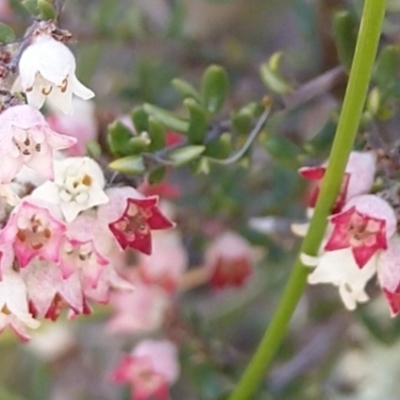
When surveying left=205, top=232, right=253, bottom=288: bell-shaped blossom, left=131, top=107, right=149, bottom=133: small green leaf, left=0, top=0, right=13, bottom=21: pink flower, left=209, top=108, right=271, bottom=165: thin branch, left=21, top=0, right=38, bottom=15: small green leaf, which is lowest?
left=205, top=232, right=253, bottom=288: bell-shaped blossom

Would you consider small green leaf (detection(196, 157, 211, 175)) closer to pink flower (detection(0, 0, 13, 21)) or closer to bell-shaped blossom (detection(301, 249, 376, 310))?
bell-shaped blossom (detection(301, 249, 376, 310))

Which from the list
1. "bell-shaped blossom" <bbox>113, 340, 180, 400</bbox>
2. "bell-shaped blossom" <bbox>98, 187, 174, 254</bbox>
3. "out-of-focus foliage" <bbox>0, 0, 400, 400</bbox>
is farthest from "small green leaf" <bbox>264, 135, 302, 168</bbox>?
"bell-shaped blossom" <bbox>113, 340, 180, 400</bbox>

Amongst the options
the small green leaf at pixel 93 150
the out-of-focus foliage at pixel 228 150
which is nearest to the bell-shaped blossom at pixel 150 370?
the out-of-focus foliage at pixel 228 150

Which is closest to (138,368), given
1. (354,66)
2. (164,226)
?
(164,226)

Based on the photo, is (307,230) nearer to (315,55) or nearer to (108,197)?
(108,197)

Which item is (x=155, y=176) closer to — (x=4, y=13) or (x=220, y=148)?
(x=220, y=148)

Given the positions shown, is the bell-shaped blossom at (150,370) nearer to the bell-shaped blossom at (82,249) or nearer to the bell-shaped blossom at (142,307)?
the bell-shaped blossom at (142,307)

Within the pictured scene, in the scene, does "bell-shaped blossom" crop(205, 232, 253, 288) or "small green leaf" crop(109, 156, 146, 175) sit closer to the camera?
"small green leaf" crop(109, 156, 146, 175)
